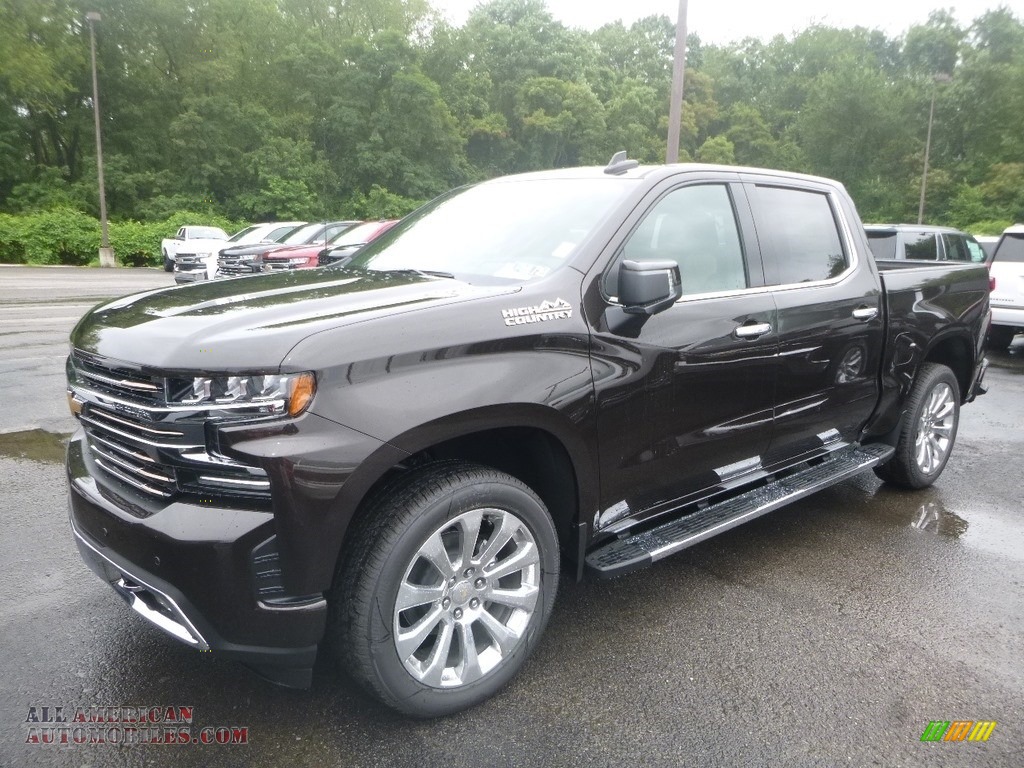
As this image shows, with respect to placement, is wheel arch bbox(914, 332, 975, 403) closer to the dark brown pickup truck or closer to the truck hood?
the dark brown pickup truck

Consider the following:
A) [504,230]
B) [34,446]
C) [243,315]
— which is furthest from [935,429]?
[34,446]

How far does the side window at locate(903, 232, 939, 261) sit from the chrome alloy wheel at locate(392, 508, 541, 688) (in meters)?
8.95

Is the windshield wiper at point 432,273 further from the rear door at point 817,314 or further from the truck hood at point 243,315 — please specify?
the rear door at point 817,314

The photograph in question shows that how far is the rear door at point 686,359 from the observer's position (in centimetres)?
286

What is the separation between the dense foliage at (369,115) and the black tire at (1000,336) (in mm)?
28004

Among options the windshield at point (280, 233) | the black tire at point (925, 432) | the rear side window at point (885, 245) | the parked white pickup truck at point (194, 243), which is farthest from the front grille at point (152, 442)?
the parked white pickup truck at point (194, 243)

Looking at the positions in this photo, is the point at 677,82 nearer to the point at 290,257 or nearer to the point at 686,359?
the point at 290,257

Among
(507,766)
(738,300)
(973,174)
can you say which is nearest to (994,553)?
(738,300)

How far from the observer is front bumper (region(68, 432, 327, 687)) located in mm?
2102

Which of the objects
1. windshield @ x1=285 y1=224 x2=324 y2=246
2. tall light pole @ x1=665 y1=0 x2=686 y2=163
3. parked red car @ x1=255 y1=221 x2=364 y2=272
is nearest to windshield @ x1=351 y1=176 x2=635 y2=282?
tall light pole @ x1=665 y1=0 x2=686 y2=163

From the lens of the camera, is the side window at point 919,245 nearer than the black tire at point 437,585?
No

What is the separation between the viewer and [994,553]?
13.2 feet

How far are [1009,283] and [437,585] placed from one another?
10.8 m

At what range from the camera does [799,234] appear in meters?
3.90
